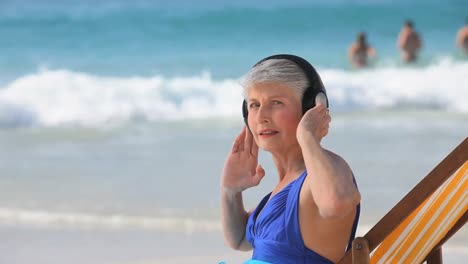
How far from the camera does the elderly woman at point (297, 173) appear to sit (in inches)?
84.8

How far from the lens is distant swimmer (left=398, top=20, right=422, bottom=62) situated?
1738 centimetres

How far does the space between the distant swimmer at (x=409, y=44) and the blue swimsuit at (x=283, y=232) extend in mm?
14956

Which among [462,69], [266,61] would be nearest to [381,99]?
[462,69]

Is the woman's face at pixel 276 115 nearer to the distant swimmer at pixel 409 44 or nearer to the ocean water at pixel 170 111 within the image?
the ocean water at pixel 170 111

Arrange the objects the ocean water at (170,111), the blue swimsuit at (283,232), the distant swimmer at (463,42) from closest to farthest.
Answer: the blue swimsuit at (283,232) < the ocean water at (170,111) < the distant swimmer at (463,42)

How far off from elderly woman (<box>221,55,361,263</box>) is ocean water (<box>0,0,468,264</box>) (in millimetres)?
2395

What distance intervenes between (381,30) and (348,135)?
11.6 meters

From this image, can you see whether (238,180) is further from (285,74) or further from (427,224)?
(427,224)

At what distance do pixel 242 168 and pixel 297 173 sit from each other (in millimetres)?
235

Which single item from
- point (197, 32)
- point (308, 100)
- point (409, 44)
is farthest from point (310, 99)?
point (197, 32)

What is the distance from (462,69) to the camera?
1530 cm

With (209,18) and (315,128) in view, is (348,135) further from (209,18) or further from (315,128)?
(209,18)

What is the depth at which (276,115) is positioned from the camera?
2371 mm

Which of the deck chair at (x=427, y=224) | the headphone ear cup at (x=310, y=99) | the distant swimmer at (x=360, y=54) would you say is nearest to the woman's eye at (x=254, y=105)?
the headphone ear cup at (x=310, y=99)
